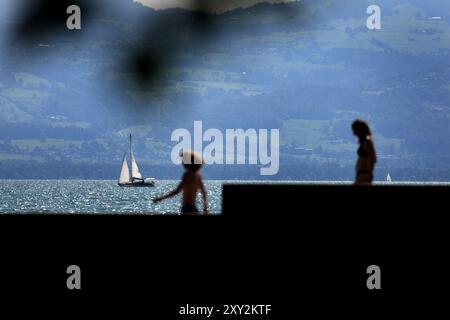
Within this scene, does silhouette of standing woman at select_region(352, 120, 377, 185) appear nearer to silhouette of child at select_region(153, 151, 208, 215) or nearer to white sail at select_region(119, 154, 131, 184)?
silhouette of child at select_region(153, 151, 208, 215)

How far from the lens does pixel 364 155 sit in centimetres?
1169

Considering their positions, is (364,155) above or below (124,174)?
below

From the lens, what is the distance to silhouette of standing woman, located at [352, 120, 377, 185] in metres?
11.4

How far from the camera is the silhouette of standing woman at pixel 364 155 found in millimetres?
11422

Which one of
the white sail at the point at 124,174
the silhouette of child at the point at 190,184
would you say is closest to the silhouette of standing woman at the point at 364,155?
the silhouette of child at the point at 190,184

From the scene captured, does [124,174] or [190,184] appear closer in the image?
[190,184]

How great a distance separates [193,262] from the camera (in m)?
10.5

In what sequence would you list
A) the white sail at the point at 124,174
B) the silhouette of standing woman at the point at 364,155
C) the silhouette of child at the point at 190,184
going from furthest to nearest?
the white sail at the point at 124,174 → the silhouette of child at the point at 190,184 → the silhouette of standing woman at the point at 364,155

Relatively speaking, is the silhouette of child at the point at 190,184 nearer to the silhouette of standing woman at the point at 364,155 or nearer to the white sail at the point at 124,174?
the silhouette of standing woman at the point at 364,155

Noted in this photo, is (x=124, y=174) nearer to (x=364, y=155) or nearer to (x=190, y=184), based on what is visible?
(x=190, y=184)

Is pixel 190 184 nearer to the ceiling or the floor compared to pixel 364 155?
nearer to the floor

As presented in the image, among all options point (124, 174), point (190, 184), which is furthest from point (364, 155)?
point (124, 174)

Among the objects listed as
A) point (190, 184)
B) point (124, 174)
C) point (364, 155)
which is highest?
point (124, 174)
